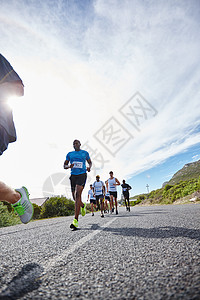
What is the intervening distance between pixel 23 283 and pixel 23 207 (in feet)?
4.98

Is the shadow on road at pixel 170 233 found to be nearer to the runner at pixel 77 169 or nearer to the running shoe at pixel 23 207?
the running shoe at pixel 23 207

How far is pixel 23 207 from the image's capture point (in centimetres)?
248

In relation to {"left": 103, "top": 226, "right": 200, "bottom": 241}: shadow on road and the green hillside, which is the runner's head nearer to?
{"left": 103, "top": 226, "right": 200, "bottom": 241}: shadow on road

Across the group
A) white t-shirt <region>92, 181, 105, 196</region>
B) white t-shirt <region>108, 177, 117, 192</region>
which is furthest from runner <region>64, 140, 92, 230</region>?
white t-shirt <region>108, 177, 117, 192</region>

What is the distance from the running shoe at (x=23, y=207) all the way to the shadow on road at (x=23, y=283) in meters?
1.17

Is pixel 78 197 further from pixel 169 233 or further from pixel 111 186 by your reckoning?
pixel 111 186

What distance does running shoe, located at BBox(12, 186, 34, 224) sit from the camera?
2.44 m

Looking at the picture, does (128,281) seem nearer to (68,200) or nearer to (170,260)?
(170,260)

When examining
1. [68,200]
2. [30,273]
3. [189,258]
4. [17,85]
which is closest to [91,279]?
[30,273]

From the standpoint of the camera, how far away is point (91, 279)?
3.51ft

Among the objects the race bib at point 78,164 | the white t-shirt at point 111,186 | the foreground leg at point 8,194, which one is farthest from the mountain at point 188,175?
the foreground leg at point 8,194

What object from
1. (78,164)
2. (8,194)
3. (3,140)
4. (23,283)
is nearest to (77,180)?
(78,164)

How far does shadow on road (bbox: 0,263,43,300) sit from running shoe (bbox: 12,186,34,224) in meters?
1.17

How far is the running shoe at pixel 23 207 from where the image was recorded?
2.44m
